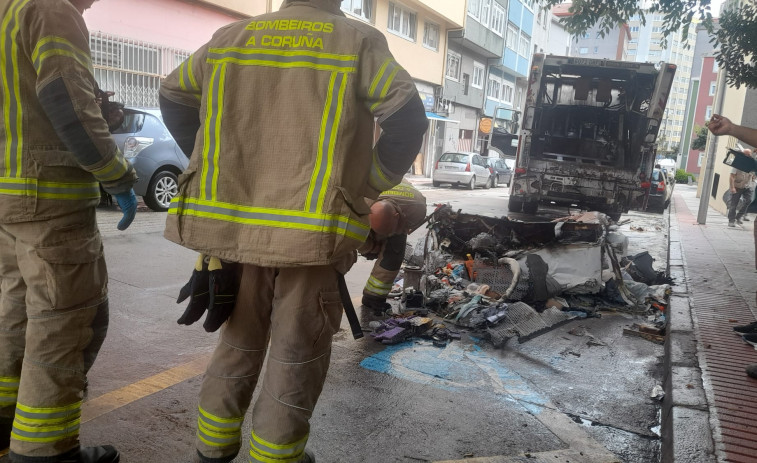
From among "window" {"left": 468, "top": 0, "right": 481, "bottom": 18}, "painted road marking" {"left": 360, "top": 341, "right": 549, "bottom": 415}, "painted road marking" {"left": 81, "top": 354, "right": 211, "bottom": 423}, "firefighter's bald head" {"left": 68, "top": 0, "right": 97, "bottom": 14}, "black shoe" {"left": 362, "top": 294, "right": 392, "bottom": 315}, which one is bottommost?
"painted road marking" {"left": 360, "top": 341, "right": 549, "bottom": 415}

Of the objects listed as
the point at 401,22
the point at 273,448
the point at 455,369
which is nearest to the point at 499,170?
the point at 401,22

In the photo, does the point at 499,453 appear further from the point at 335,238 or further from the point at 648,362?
the point at 648,362

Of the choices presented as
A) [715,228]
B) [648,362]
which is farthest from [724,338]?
[715,228]

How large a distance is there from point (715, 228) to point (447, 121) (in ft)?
58.0

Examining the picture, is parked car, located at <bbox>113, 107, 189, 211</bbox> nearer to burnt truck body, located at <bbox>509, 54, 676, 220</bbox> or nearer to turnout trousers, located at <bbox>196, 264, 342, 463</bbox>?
burnt truck body, located at <bbox>509, 54, 676, 220</bbox>

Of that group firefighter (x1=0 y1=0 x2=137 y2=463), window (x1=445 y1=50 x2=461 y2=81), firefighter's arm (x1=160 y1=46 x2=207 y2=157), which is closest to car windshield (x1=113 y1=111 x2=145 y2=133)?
firefighter (x1=0 y1=0 x2=137 y2=463)

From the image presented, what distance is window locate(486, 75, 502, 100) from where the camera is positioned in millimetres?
35031

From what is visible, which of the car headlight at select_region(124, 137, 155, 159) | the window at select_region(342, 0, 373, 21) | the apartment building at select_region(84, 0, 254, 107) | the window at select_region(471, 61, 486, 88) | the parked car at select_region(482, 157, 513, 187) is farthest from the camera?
the window at select_region(471, 61, 486, 88)

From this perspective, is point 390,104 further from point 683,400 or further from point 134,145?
point 134,145

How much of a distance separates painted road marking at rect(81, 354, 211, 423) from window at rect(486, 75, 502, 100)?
3333cm

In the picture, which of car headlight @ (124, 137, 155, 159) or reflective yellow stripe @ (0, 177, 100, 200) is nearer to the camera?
reflective yellow stripe @ (0, 177, 100, 200)

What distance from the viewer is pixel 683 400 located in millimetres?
3102

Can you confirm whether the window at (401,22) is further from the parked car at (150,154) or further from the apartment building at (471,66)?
the parked car at (150,154)

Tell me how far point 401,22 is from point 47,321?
77.4ft
